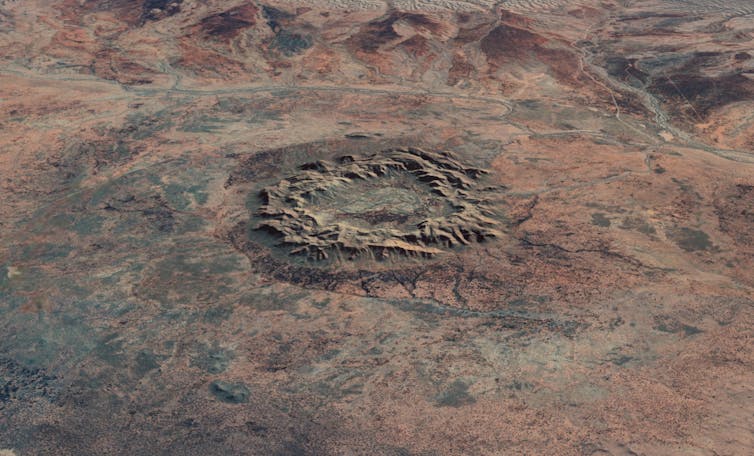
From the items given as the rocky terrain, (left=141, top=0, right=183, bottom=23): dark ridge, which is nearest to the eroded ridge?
the rocky terrain

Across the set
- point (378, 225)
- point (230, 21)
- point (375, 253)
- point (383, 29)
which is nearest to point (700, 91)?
point (383, 29)

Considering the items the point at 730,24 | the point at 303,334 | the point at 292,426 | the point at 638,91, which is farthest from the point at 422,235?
the point at 730,24

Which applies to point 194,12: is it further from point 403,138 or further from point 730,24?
point 730,24

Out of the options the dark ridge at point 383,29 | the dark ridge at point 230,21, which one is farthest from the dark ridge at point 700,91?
the dark ridge at point 230,21

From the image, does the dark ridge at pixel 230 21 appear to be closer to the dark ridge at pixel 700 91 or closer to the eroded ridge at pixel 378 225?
the eroded ridge at pixel 378 225

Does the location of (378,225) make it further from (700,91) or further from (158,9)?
(158,9)
